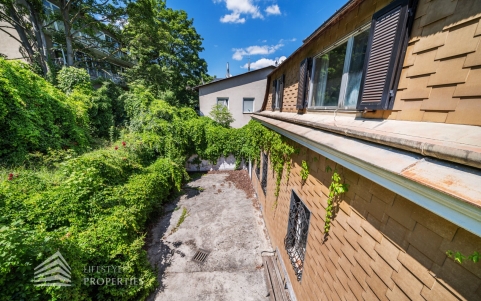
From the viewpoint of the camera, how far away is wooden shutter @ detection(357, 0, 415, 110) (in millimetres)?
Answer: 1614

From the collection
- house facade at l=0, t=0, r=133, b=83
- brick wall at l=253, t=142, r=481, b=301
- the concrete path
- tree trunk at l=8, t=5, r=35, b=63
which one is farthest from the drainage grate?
tree trunk at l=8, t=5, r=35, b=63

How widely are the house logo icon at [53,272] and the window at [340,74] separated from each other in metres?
5.40

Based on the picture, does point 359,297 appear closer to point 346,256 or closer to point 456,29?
point 346,256

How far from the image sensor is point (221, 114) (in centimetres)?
1278

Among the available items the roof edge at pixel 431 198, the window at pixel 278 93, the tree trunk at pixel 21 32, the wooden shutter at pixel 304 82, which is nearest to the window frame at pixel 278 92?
the window at pixel 278 93

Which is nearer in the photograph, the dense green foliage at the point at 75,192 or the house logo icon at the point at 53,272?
the house logo icon at the point at 53,272

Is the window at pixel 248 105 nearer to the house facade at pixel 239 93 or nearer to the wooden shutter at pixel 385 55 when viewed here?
the house facade at pixel 239 93

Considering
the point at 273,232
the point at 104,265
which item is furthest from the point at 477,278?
the point at 104,265

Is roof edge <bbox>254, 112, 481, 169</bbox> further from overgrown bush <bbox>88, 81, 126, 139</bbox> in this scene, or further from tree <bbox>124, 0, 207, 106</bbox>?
tree <bbox>124, 0, 207, 106</bbox>

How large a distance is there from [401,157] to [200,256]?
594 cm

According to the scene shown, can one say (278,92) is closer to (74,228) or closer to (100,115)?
(74,228)

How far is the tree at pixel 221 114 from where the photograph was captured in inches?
503

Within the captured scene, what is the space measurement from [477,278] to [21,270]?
4.97 metres

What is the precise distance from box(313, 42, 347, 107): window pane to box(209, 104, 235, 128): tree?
974 centimetres
